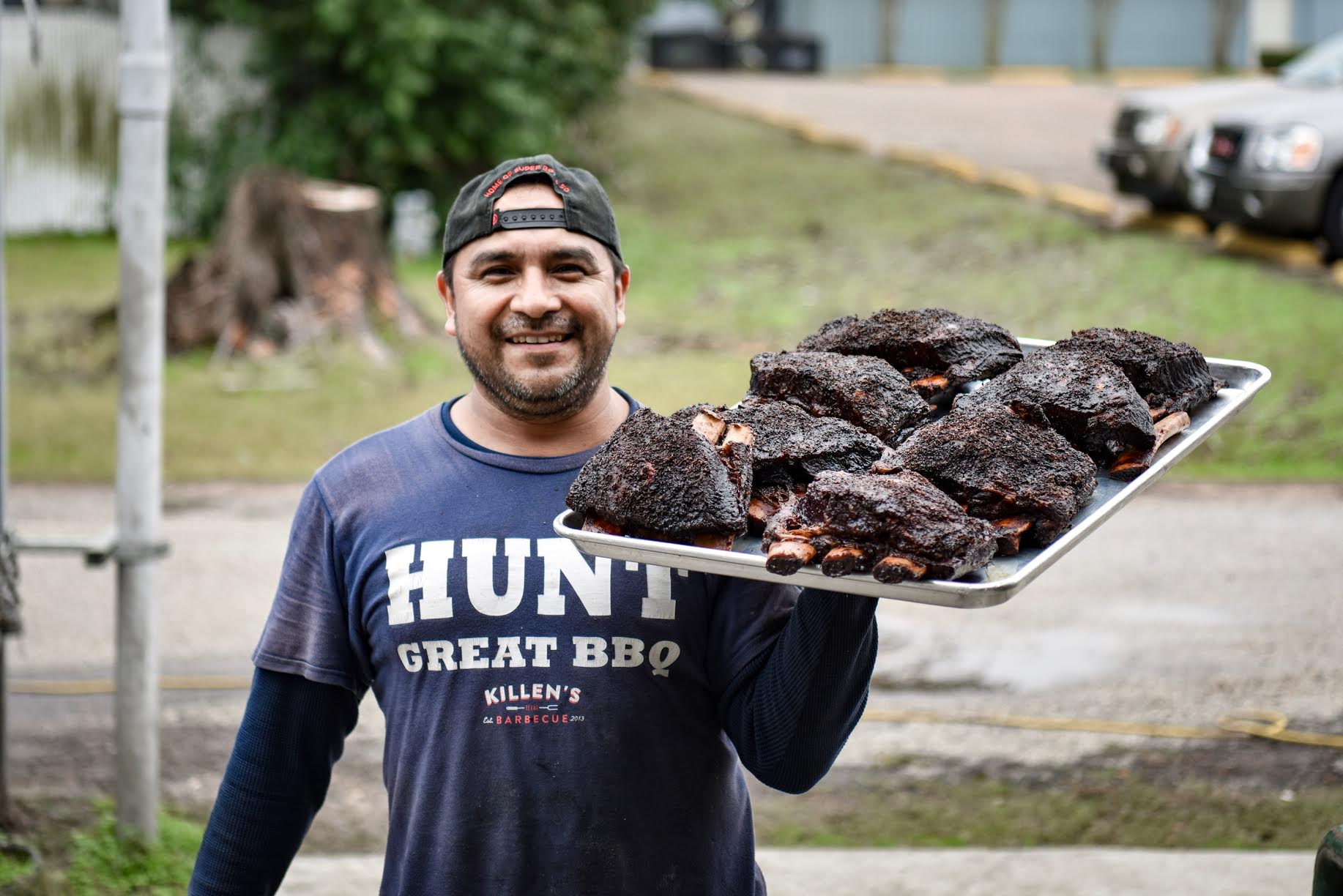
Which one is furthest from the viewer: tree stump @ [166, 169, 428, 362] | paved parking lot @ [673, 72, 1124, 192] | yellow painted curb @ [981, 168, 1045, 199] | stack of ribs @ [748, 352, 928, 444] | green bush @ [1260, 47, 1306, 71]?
green bush @ [1260, 47, 1306, 71]

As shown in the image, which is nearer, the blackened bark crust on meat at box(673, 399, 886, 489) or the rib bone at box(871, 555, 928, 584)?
the rib bone at box(871, 555, 928, 584)

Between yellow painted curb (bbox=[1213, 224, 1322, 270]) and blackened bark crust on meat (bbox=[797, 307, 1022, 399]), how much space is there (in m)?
11.6

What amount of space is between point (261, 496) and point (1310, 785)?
6.17 metres

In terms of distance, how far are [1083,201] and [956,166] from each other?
2990 millimetres

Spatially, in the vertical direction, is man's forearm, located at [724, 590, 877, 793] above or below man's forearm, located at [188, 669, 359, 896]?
above

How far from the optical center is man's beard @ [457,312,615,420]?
2.48 meters

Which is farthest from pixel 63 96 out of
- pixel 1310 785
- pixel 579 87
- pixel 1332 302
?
pixel 1310 785

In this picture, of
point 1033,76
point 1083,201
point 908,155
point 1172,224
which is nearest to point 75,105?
point 908,155

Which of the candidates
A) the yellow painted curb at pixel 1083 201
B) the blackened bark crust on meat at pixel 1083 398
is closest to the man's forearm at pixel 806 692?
the blackened bark crust on meat at pixel 1083 398

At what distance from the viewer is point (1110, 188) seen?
1784 centimetres

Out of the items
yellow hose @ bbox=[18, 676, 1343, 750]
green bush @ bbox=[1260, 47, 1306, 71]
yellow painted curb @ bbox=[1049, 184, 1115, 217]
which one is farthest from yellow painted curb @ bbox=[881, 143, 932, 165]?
yellow hose @ bbox=[18, 676, 1343, 750]

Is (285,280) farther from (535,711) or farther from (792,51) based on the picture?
(792,51)

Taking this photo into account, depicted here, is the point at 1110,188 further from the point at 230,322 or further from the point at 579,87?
the point at 230,322

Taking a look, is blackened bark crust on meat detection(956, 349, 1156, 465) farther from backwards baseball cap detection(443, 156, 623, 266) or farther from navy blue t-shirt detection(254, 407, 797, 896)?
backwards baseball cap detection(443, 156, 623, 266)
